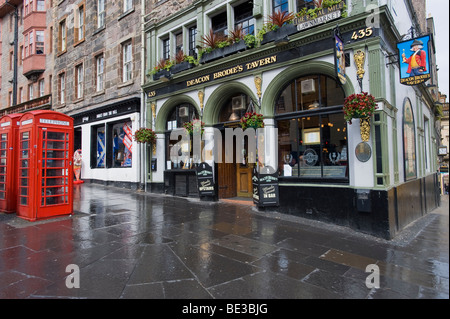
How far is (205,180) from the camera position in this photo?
411 inches

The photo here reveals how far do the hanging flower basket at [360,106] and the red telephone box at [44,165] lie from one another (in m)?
7.80

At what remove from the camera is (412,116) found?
995cm

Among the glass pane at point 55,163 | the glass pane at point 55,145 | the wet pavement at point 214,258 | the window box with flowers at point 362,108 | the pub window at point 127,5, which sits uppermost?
the pub window at point 127,5

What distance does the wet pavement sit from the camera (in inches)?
139

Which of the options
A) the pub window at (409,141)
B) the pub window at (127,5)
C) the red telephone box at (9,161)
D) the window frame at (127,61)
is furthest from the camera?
the pub window at (127,5)

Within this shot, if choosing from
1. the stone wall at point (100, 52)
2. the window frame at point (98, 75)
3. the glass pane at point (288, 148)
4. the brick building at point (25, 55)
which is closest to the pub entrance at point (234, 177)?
the glass pane at point (288, 148)

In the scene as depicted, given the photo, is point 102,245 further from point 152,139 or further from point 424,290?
point 152,139

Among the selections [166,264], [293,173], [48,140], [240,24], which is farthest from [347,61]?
[48,140]

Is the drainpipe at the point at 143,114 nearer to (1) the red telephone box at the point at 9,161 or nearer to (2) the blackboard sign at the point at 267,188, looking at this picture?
(1) the red telephone box at the point at 9,161

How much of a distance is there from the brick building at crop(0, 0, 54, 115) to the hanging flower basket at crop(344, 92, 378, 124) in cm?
2203

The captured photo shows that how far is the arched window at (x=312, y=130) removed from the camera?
24.4 ft

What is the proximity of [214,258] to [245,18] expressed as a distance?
29.1 ft

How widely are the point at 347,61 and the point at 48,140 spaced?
335 inches

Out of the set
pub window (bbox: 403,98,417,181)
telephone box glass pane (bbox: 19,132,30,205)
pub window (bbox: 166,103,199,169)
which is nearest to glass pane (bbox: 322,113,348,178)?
pub window (bbox: 403,98,417,181)
